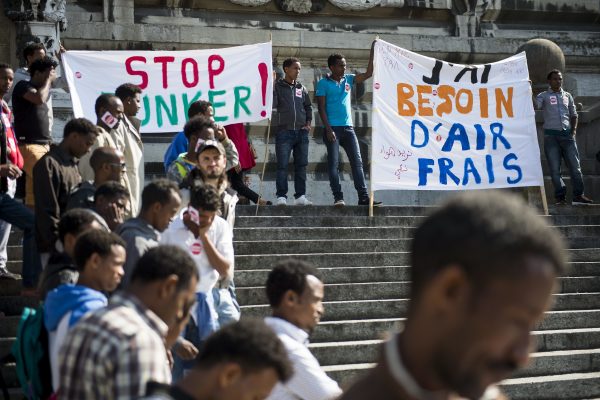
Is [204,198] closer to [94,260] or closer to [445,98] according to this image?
[94,260]

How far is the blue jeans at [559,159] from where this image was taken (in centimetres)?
1262

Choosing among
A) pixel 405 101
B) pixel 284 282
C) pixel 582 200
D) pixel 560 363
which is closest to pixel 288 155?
pixel 405 101

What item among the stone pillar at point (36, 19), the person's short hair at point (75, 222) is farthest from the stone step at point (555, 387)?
the stone pillar at point (36, 19)

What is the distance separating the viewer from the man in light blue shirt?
12.6 metres

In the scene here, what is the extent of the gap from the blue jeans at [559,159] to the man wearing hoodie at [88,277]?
8.87 meters

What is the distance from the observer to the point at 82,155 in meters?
7.14

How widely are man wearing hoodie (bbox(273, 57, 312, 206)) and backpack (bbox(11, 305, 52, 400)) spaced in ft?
22.8

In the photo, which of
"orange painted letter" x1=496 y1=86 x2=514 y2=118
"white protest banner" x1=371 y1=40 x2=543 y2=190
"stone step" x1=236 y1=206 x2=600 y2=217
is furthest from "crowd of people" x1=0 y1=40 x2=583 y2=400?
"orange painted letter" x1=496 y1=86 x2=514 y2=118

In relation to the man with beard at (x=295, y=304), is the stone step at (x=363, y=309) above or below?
below

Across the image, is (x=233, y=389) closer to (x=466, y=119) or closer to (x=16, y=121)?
(x=16, y=121)

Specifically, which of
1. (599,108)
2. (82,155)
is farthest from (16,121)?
(599,108)

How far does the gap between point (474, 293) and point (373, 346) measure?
6454mm

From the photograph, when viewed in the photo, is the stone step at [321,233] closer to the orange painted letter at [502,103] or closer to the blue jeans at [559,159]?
the orange painted letter at [502,103]

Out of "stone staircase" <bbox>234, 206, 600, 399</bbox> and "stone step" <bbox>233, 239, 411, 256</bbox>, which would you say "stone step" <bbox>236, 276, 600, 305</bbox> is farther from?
"stone step" <bbox>233, 239, 411, 256</bbox>
